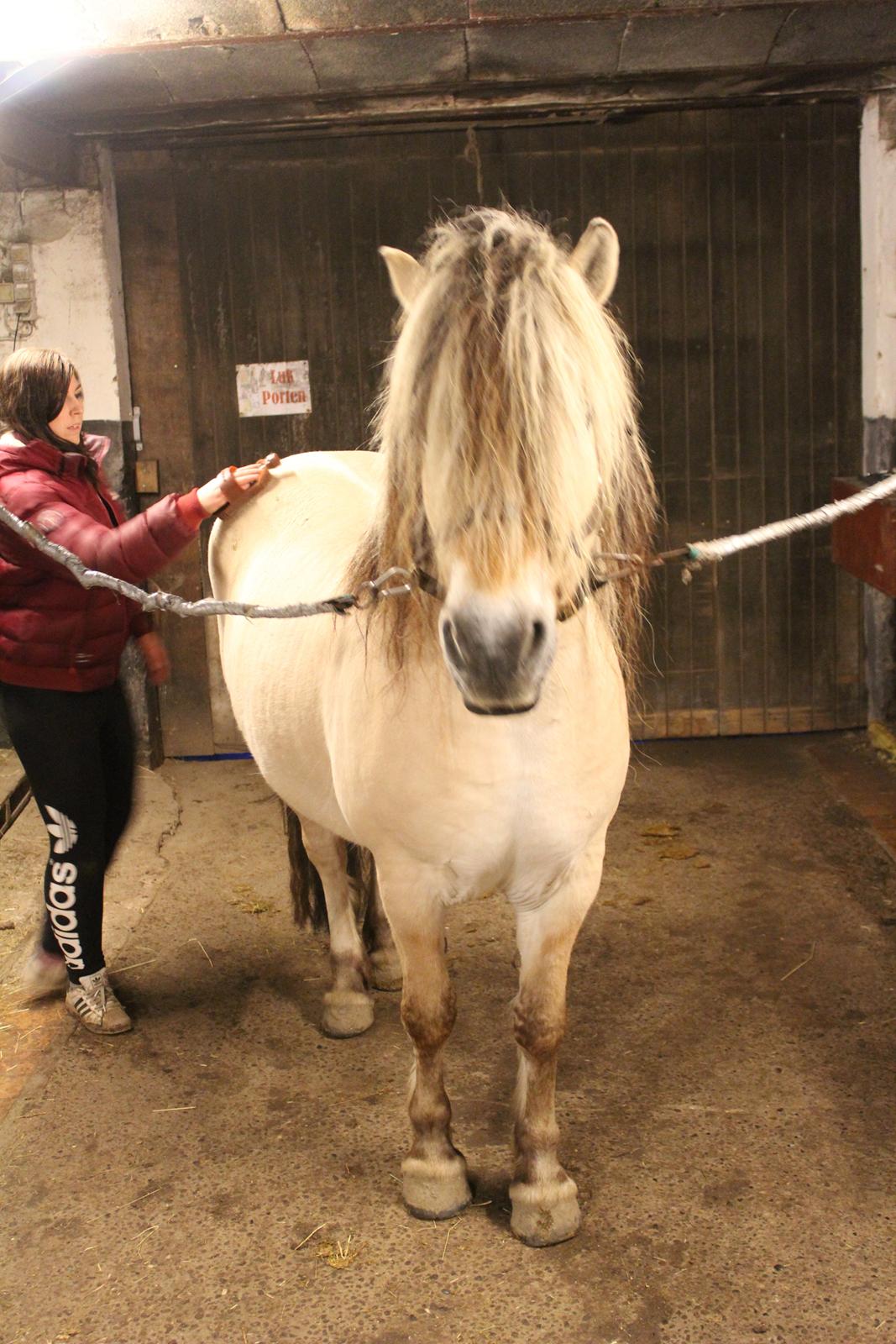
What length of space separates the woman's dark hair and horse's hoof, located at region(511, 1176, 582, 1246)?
194 centimetres

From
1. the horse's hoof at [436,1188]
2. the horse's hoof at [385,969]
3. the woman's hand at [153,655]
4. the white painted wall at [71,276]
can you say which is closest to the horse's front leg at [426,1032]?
the horse's hoof at [436,1188]

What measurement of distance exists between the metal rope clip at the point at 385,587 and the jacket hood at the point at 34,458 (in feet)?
3.61

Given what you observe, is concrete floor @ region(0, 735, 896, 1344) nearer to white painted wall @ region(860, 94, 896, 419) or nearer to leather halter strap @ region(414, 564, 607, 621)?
leather halter strap @ region(414, 564, 607, 621)

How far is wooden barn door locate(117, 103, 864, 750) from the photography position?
15.8ft

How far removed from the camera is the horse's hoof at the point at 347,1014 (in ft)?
9.75

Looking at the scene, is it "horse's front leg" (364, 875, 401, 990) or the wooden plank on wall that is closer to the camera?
"horse's front leg" (364, 875, 401, 990)

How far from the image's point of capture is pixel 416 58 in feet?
13.0

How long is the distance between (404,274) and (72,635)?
1.36 meters

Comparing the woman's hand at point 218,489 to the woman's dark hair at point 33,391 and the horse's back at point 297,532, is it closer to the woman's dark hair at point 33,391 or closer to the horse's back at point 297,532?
the horse's back at point 297,532

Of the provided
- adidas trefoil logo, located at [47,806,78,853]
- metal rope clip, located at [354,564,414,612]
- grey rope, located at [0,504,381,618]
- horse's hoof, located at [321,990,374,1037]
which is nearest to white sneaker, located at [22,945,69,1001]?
adidas trefoil logo, located at [47,806,78,853]

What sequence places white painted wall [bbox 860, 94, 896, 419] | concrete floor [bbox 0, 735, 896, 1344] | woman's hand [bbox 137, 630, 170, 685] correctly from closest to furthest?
concrete floor [bbox 0, 735, 896, 1344] < woman's hand [bbox 137, 630, 170, 685] < white painted wall [bbox 860, 94, 896, 419]

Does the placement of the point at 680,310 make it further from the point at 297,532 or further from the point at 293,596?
the point at 293,596

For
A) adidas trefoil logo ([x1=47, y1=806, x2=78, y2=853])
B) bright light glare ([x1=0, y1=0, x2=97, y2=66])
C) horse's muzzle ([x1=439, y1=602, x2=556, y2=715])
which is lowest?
adidas trefoil logo ([x1=47, y1=806, x2=78, y2=853])

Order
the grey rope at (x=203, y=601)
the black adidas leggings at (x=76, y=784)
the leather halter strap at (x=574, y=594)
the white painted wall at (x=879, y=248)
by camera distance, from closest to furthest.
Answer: the leather halter strap at (x=574, y=594) → the grey rope at (x=203, y=601) → the black adidas leggings at (x=76, y=784) → the white painted wall at (x=879, y=248)
